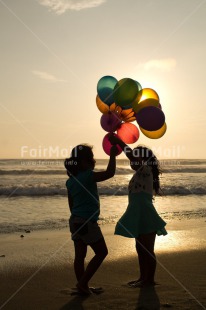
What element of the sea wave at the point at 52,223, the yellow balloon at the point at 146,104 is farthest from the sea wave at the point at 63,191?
the yellow balloon at the point at 146,104

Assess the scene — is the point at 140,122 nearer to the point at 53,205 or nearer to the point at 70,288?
the point at 70,288

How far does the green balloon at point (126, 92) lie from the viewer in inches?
208

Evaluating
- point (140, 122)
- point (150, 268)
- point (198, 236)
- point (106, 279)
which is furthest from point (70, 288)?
Result: point (198, 236)

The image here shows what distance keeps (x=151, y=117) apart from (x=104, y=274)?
2088mm

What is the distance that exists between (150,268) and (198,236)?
11.8 ft

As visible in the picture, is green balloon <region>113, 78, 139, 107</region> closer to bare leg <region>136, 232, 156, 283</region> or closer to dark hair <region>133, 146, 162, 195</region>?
dark hair <region>133, 146, 162, 195</region>

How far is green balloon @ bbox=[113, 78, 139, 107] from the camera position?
5.27m

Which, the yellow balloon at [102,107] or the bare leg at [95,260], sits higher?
the yellow balloon at [102,107]

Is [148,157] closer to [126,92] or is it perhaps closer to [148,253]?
[126,92]

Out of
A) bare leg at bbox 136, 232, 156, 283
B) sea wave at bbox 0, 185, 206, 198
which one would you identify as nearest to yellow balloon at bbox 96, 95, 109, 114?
bare leg at bbox 136, 232, 156, 283

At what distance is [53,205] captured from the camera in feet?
44.1

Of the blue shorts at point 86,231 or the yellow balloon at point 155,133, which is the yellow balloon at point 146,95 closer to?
the yellow balloon at point 155,133

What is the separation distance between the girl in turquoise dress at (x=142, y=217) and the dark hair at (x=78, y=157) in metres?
0.52

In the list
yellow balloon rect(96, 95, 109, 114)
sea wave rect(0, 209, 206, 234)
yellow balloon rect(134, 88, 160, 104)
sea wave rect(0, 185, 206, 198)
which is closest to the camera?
yellow balloon rect(134, 88, 160, 104)
